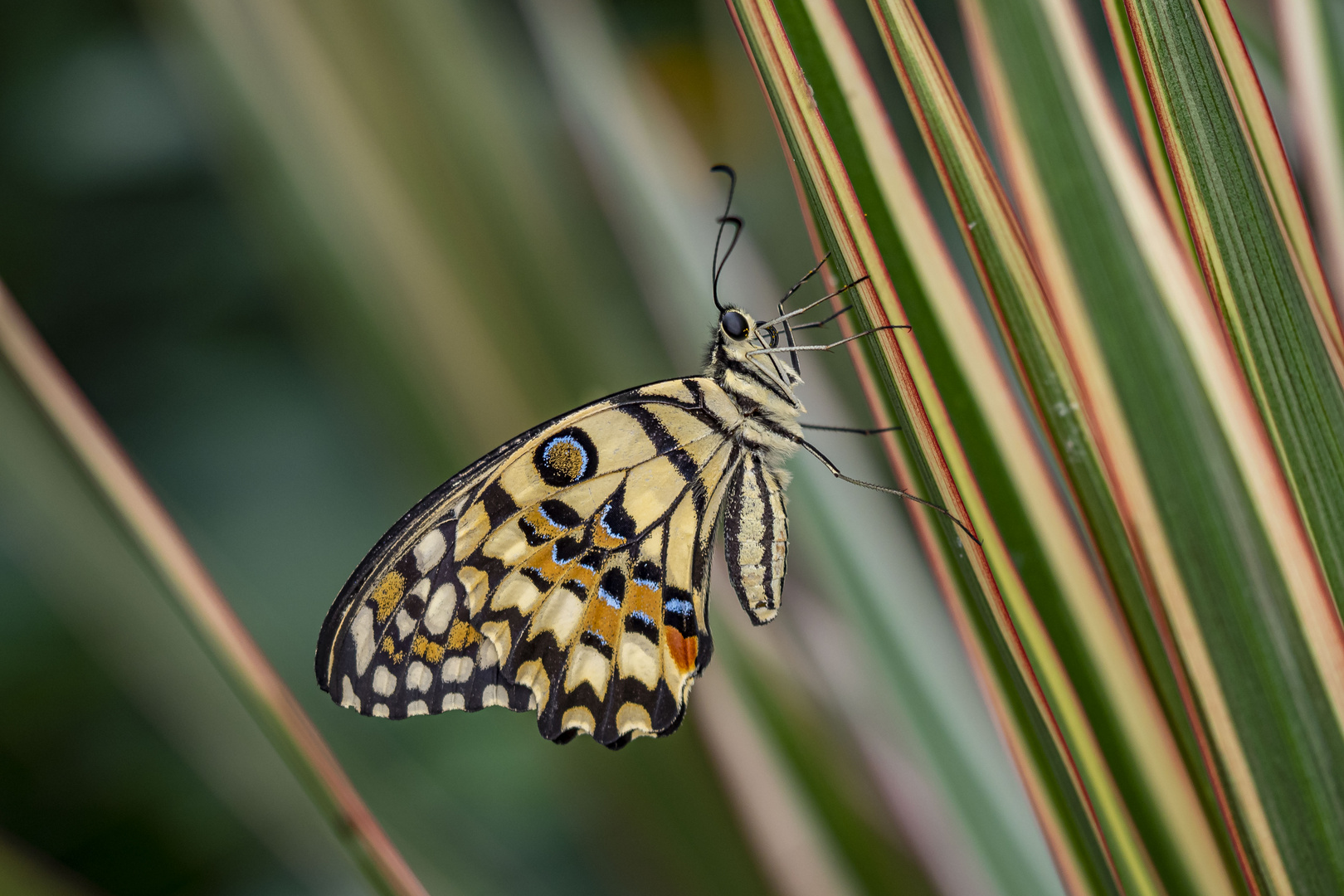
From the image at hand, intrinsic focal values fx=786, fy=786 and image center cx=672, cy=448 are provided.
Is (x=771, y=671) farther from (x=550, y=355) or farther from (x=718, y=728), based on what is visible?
(x=550, y=355)

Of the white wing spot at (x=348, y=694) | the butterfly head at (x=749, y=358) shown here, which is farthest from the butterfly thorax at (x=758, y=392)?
the white wing spot at (x=348, y=694)

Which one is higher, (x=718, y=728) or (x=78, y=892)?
(x=78, y=892)

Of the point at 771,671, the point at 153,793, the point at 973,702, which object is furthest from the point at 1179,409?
the point at 153,793

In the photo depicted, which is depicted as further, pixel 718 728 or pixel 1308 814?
pixel 718 728

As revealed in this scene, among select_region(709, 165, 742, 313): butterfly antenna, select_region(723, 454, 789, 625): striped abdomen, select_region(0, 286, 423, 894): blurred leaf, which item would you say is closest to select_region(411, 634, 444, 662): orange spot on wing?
select_region(0, 286, 423, 894): blurred leaf

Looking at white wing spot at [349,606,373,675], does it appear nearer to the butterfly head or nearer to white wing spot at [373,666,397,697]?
white wing spot at [373,666,397,697]

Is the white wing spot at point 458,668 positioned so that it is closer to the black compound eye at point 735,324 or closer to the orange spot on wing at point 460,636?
the orange spot on wing at point 460,636

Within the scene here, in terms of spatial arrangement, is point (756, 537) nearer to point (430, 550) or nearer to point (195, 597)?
point (430, 550)

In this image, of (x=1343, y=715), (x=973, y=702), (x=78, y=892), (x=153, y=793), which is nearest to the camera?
(x=1343, y=715)
